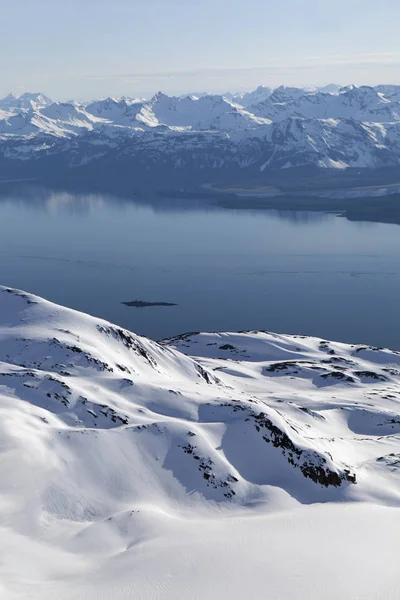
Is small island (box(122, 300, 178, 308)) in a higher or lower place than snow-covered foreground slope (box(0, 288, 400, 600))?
lower

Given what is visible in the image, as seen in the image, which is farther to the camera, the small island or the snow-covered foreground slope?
the small island

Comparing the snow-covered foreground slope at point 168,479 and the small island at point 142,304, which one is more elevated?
the snow-covered foreground slope at point 168,479

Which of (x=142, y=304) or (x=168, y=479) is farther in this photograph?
(x=142, y=304)

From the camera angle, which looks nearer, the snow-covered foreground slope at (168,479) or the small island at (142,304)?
the snow-covered foreground slope at (168,479)

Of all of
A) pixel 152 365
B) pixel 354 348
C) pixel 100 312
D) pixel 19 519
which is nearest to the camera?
pixel 19 519

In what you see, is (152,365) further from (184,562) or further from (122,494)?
(184,562)

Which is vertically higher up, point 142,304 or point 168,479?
point 168,479

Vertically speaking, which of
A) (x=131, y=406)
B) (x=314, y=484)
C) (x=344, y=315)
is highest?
(x=131, y=406)

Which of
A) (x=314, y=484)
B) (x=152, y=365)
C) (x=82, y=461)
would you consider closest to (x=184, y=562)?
(x=82, y=461)
